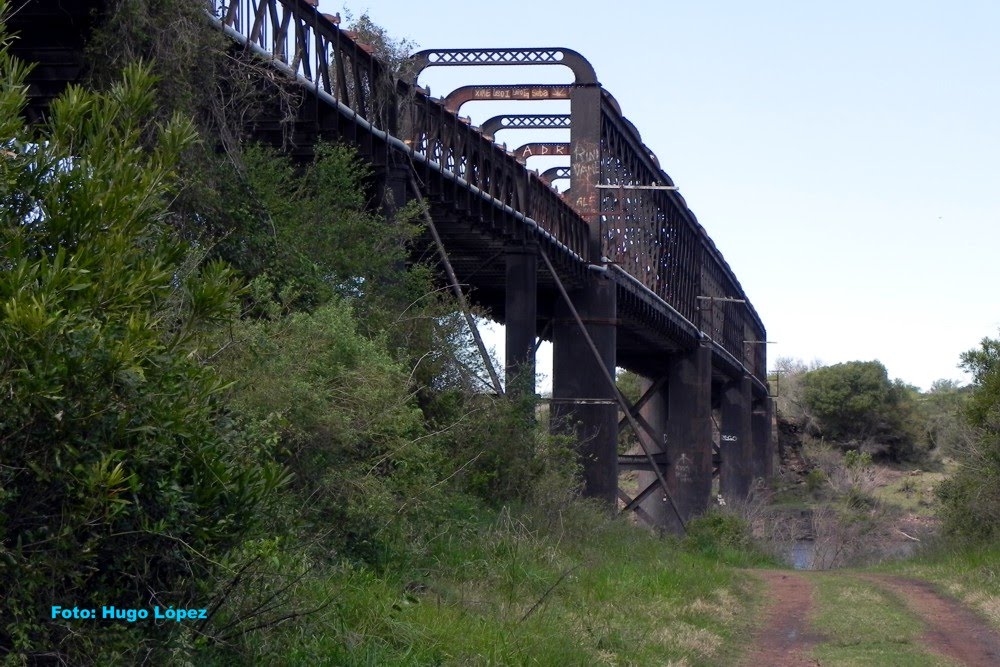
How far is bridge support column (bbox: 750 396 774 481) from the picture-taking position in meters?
72.1

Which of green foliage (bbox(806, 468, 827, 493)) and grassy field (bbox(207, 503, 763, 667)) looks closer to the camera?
grassy field (bbox(207, 503, 763, 667))

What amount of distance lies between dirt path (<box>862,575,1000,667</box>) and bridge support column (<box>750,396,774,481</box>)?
52.6 metres

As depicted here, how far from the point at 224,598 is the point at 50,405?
174cm

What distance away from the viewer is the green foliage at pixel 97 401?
18.2 feet

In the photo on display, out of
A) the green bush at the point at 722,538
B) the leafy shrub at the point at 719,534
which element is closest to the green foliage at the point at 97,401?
the green bush at the point at 722,538

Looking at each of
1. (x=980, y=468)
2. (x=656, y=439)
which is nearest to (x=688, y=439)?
(x=656, y=439)

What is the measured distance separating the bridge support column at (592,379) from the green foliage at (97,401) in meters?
25.5

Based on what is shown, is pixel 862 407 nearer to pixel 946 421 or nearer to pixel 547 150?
pixel 946 421

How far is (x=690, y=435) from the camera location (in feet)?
154

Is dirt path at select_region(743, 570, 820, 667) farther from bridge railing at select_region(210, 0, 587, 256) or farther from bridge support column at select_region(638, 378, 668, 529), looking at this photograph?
bridge support column at select_region(638, 378, 668, 529)

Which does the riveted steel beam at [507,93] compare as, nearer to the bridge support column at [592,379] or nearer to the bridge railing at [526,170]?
the bridge railing at [526,170]

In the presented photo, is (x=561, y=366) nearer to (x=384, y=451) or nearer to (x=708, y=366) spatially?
(x=708, y=366)

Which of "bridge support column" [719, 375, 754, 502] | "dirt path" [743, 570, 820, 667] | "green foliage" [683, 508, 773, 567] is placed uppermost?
"bridge support column" [719, 375, 754, 502]

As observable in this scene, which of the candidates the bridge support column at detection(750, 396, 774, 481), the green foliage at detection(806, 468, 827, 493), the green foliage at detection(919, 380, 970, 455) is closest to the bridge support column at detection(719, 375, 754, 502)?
the green foliage at detection(806, 468, 827, 493)
